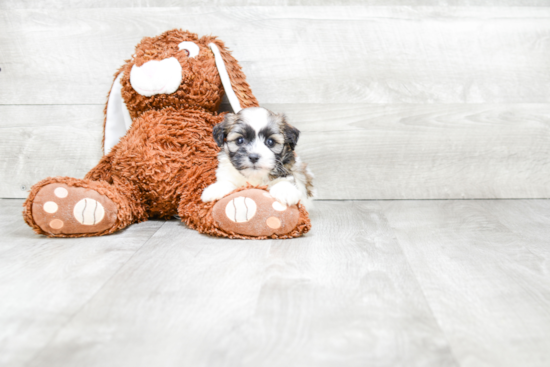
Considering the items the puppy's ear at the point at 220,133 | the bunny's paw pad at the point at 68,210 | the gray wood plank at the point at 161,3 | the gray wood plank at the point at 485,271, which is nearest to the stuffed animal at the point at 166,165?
the bunny's paw pad at the point at 68,210

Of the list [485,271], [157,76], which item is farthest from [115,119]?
[485,271]

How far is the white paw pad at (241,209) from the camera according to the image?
137 centimetres

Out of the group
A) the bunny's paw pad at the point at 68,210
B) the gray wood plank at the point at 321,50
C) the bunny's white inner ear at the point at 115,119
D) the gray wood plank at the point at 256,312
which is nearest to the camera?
the gray wood plank at the point at 256,312

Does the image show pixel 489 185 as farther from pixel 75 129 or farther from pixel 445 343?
pixel 75 129

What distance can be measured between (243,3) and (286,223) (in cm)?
100

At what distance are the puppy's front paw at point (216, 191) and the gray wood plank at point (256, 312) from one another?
0.51ft

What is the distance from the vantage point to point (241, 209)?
54.0 inches

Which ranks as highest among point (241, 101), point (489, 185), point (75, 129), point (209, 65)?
point (209, 65)

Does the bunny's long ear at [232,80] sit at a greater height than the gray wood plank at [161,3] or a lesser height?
lesser

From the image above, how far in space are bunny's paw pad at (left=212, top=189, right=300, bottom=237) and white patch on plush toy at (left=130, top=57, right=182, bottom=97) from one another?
0.47m

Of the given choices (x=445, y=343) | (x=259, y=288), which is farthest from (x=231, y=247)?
(x=445, y=343)

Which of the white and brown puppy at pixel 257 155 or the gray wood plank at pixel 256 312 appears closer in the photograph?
the gray wood plank at pixel 256 312

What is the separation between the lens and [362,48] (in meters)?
1.91

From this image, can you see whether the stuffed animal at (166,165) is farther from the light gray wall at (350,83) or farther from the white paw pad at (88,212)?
the light gray wall at (350,83)
